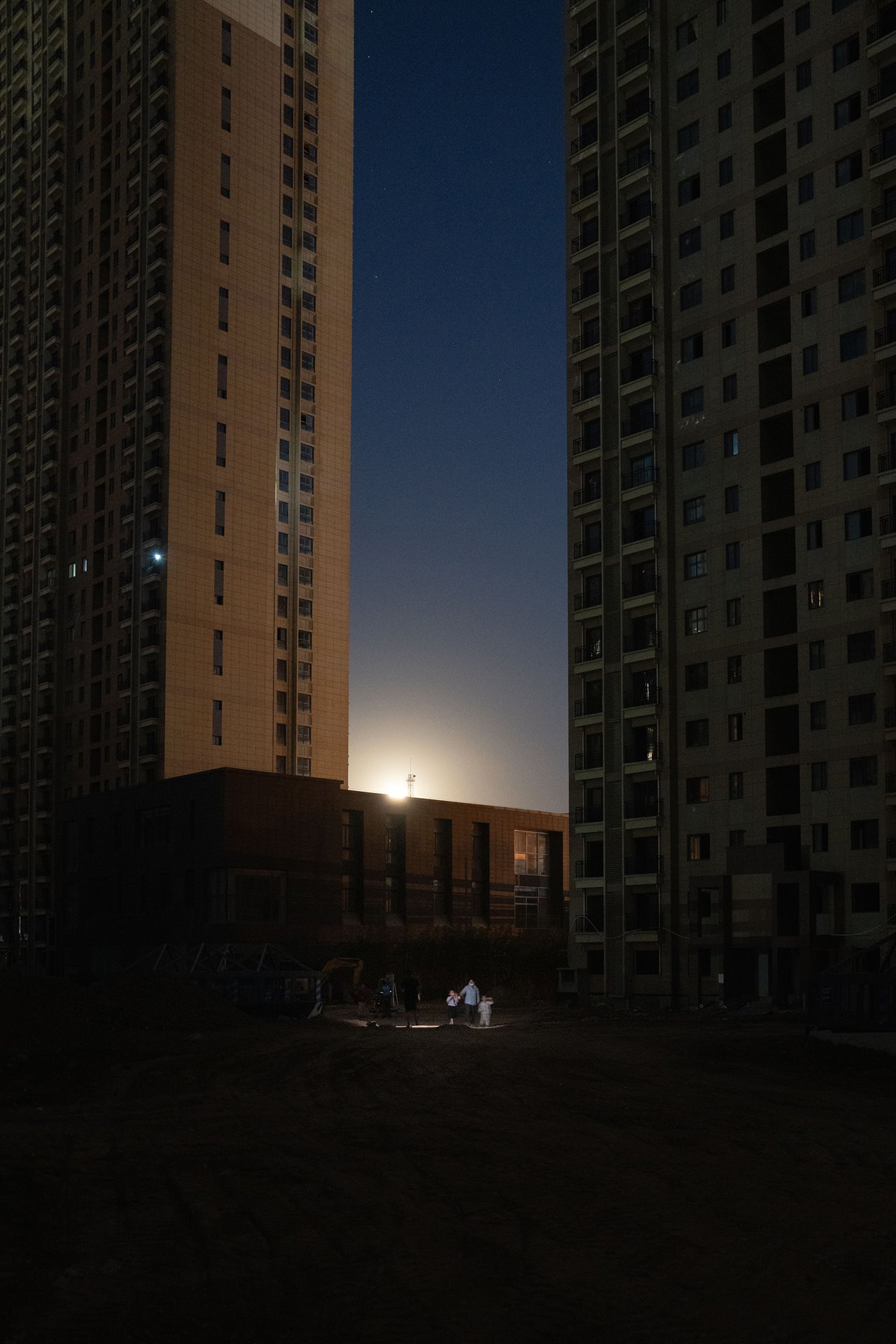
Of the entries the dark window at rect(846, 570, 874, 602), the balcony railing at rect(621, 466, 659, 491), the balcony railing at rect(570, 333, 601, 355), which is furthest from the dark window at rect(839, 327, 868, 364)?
the balcony railing at rect(570, 333, 601, 355)

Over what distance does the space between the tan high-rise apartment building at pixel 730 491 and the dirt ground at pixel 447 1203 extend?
32.6 m

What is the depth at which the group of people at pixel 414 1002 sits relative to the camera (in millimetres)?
58812

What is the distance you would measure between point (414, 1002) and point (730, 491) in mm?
31975

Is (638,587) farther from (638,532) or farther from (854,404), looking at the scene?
(854,404)

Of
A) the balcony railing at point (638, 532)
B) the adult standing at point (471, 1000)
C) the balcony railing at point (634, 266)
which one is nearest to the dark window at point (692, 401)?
the balcony railing at point (638, 532)

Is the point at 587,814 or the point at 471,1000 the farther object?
the point at 587,814

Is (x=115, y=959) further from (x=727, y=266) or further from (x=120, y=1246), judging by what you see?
(x=120, y=1246)

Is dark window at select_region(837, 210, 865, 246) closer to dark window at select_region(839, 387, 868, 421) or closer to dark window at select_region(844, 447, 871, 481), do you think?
dark window at select_region(839, 387, 868, 421)

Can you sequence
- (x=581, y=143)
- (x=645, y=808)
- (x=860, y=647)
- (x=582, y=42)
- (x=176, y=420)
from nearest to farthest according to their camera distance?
(x=860, y=647), (x=645, y=808), (x=581, y=143), (x=582, y=42), (x=176, y=420)

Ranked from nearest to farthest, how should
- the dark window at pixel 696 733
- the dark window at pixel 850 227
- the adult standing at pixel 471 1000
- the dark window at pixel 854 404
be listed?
the adult standing at pixel 471 1000, the dark window at pixel 854 404, the dark window at pixel 850 227, the dark window at pixel 696 733

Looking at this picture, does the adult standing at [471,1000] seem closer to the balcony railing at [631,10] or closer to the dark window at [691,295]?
the dark window at [691,295]

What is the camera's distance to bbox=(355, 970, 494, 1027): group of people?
58.8 m

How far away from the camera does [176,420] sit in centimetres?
11531

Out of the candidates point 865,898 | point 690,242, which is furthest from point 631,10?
point 865,898
